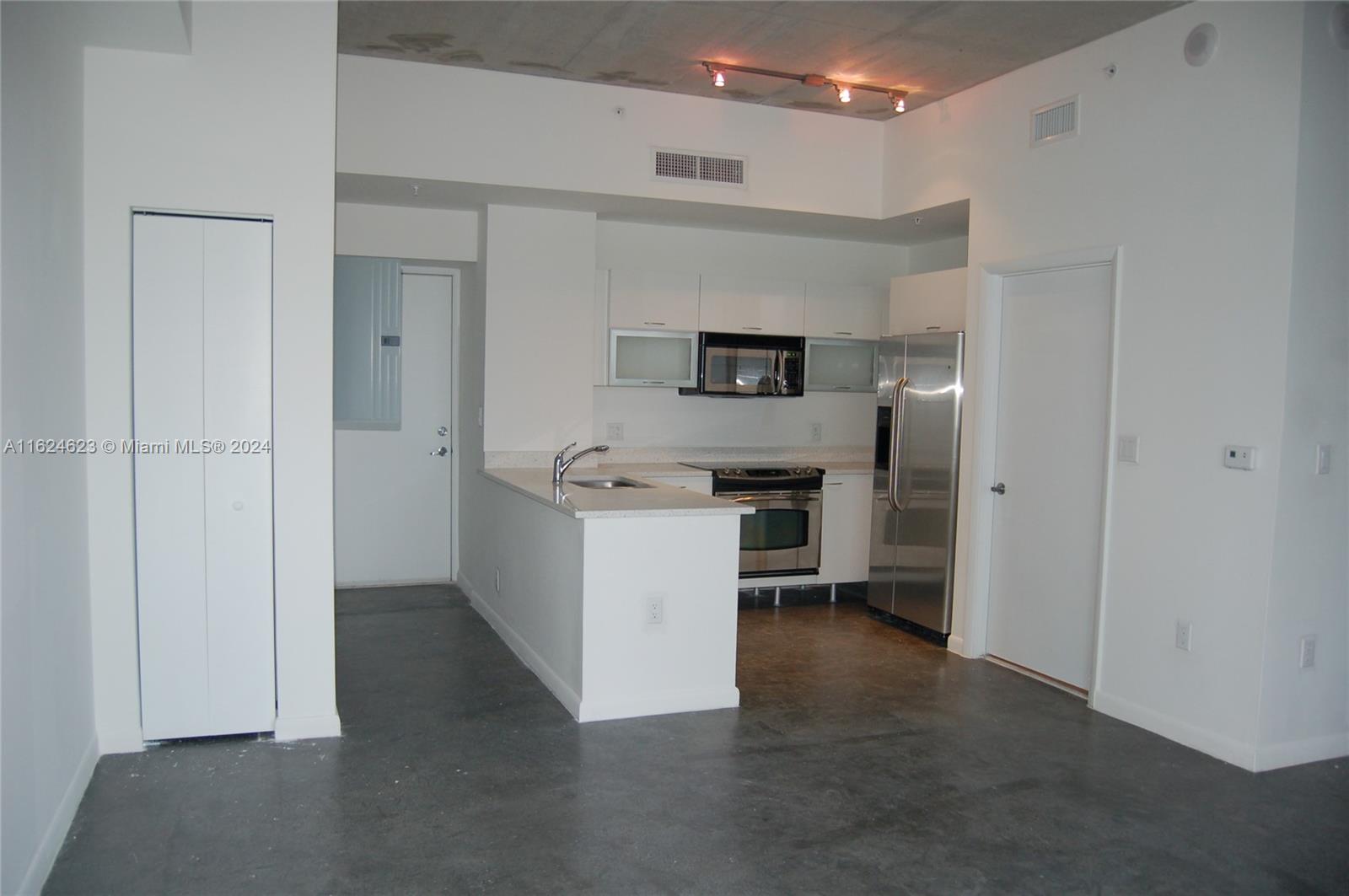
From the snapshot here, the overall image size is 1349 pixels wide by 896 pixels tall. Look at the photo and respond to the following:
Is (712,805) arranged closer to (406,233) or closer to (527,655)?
(527,655)

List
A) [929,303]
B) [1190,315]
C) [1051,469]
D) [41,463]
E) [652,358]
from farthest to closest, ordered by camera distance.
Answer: [652,358] < [929,303] < [1051,469] < [1190,315] < [41,463]

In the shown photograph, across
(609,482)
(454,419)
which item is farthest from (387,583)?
(609,482)

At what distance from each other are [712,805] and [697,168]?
3580 millimetres

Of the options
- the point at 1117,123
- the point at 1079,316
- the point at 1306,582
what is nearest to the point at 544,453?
the point at 1079,316

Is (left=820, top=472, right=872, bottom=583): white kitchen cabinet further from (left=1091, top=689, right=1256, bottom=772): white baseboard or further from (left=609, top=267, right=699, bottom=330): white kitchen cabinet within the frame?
(left=1091, top=689, right=1256, bottom=772): white baseboard

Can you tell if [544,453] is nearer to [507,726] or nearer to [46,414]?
[507,726]

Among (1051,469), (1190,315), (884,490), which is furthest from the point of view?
(884,490)

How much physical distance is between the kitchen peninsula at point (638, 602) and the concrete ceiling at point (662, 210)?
73.8 inches

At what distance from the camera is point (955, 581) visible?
202 inches

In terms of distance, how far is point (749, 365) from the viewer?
627 cm

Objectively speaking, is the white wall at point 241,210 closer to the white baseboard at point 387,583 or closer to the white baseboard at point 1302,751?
the white baseboard at point 387,583

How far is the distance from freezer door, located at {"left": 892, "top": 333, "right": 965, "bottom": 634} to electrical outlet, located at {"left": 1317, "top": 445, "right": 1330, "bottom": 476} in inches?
69.1

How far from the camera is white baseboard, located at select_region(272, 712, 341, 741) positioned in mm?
3666

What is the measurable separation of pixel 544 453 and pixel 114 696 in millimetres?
2771
